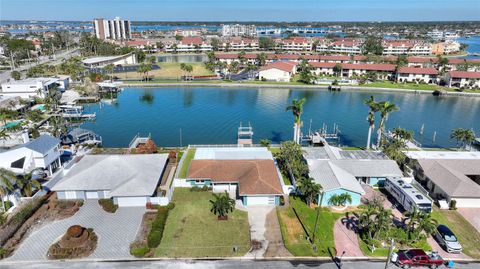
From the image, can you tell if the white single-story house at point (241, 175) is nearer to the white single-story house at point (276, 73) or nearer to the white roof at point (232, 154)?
the white roof at point (232, 154)

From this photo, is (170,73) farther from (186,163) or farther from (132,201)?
(132,201)

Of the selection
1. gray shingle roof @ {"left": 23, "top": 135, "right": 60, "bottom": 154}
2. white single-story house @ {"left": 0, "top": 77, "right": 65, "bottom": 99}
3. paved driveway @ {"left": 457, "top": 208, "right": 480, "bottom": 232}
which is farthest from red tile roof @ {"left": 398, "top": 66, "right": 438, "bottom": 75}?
white single-story house @ {"left": 0, "top": 77, "right": 65, "bottom": 99}

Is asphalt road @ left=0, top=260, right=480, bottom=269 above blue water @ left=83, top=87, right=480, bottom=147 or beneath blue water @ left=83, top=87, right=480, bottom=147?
beneath

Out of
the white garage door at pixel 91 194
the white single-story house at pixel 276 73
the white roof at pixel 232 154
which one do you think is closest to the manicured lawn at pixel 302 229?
the white roof at pixel 232 154

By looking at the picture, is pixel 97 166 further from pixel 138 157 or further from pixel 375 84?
pixel 375 84

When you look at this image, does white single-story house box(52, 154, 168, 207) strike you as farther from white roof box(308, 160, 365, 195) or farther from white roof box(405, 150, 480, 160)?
white roof box(405, 150, 480, 160)

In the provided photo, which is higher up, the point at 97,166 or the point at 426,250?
the point at 97,166

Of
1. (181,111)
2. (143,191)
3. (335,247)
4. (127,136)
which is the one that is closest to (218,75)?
(181,111)

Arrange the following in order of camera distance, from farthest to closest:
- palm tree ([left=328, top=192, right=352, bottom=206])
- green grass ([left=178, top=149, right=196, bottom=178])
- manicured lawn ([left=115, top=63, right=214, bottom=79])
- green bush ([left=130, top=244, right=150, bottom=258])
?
manicured lawn ([left=115, top=63, right=214, bottom=79])
green grass ([left=178, top=149, right=196, bottom=178])
palm tree ([left=328, top=192, right=352, bottom=206])
green bush ([left=130, top=244, right=150, bottom=258])
